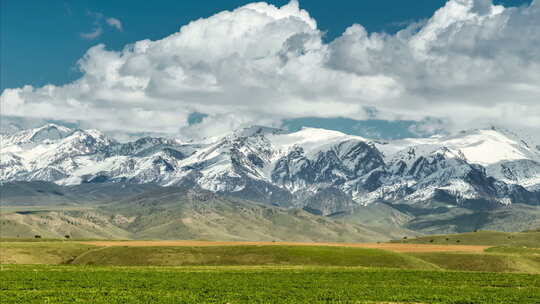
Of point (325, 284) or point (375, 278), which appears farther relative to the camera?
point (375, 278)

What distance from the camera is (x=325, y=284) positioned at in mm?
101875

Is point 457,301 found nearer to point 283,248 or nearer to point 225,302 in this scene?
point 225,302

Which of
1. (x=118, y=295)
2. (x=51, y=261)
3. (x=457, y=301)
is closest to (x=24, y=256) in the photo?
(x=51, y=261)

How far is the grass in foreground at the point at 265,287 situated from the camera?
269 ft

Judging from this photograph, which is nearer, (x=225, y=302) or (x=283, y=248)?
(x=225, y=302)

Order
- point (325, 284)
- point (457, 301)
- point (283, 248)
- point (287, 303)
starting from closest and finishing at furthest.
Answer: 1. point (287, 303)
2. point (457, 301)
3. point (325, 284)
4. point (283, 248)

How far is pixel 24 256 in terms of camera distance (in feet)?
545

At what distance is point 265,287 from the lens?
95438 mm

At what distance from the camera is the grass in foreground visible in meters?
82.1

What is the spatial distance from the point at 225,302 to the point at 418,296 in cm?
2580

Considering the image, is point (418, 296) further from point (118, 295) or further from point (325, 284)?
point (118, 295)

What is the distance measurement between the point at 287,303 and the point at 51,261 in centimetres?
10590

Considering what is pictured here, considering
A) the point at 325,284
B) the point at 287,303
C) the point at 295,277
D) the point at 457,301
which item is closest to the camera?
the point at 287,303

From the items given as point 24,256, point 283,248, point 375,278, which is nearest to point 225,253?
point 283,248
